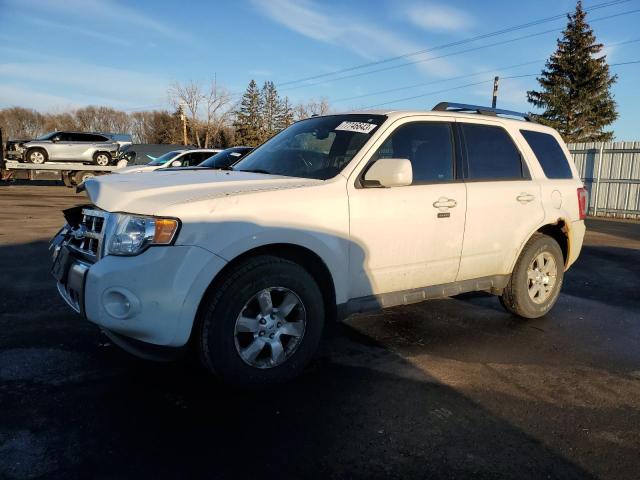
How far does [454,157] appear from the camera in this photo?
4258mm

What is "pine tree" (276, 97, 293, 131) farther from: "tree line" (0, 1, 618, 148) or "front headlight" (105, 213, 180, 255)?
"front headlight" (105, 213, 180, 255)

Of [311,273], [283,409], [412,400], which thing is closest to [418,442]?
[412,400]

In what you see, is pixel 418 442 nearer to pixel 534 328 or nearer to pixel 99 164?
pixel 534 328

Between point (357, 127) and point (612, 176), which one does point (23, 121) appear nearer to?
point (612, 176)

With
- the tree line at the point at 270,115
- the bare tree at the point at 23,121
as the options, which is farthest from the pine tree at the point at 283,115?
the bare tree at the point at 23,121

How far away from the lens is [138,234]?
9.53 feet

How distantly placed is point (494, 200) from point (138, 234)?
296 cm

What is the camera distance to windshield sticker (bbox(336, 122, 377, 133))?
3910 millimetres

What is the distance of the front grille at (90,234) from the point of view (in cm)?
310

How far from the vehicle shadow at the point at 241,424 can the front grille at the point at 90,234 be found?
2.78 feet

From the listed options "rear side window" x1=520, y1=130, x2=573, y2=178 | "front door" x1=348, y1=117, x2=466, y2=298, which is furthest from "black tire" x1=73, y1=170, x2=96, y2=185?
"front door" x1=348, y1=117, x2=466, y2=298

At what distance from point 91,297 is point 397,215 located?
6.94 feet

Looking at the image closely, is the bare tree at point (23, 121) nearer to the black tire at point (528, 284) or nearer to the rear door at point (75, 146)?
the rear door at point (75, 146)

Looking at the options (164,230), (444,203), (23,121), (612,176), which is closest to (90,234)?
(164,230)
